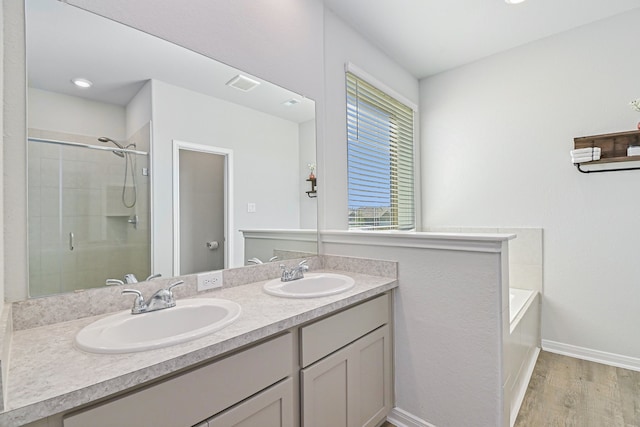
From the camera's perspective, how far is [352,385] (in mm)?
1468

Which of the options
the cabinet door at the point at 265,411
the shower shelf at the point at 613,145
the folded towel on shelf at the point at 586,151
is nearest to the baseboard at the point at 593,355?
the shower shelf at the point at 613,145

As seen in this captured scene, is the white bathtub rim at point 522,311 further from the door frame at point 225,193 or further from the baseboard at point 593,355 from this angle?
the door frame at point 225,193

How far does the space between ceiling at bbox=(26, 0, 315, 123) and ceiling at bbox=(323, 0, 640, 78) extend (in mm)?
1254

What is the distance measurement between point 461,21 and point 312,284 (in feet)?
7.54

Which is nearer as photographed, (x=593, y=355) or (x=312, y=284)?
(x=312, y=284)

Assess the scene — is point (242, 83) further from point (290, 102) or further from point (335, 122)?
point (335, 122)

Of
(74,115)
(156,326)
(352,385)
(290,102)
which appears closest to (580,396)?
(352,385)

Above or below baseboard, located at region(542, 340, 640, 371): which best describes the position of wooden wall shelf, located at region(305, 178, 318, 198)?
above

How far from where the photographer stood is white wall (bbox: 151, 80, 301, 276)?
1.40 meters

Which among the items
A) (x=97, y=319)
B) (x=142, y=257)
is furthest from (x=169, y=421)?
(x=142, y=257)

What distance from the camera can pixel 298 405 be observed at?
1.23 m

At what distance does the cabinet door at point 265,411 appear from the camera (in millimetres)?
965

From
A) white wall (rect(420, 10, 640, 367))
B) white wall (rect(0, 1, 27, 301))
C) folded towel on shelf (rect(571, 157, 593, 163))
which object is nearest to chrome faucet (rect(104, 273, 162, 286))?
white wall (rect(0, 1, 27, 301))

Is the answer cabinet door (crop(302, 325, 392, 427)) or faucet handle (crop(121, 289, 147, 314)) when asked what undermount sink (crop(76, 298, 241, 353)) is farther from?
cabinet door (crop(302, 325, 392, 427))
